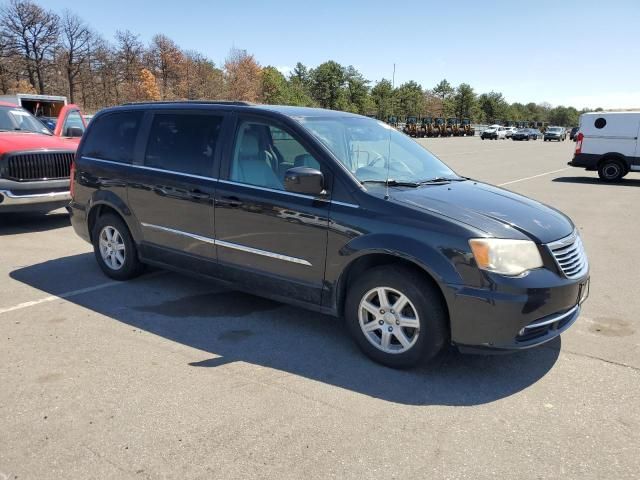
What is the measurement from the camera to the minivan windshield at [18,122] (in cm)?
919

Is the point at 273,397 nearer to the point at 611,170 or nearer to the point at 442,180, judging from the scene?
the point at 442,180

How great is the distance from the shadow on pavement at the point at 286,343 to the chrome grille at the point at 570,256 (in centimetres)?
73

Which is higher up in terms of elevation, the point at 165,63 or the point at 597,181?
the point at 165,63

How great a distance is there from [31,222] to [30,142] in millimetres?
1394

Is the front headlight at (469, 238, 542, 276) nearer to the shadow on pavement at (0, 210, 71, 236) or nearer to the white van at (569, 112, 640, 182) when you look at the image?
the shadow on pavement at (0, 210, 71, 236)

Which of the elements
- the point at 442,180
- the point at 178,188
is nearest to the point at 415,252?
the point at 442,180

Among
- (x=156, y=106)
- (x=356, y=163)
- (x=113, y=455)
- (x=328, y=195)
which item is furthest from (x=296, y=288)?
(x=156, y=106)

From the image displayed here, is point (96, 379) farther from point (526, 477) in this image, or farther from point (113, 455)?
point (526, 477)

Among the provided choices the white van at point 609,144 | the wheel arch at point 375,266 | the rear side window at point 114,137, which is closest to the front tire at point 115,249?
the rear side window at point 114,137

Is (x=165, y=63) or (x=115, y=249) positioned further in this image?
(x=165, y=63)

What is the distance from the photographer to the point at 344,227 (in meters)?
3.84

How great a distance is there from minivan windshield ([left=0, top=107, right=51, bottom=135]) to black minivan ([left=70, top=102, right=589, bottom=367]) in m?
4.84

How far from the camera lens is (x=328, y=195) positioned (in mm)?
3949

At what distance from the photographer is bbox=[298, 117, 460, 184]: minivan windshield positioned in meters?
4.19
